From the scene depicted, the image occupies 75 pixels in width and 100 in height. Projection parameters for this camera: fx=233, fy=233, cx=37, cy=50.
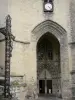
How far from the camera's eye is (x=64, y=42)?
43.9ft

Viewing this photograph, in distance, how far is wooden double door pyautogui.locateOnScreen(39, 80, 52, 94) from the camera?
1456 cm

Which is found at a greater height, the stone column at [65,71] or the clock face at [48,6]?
the clock face at [48,6]

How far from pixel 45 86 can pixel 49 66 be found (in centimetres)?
128

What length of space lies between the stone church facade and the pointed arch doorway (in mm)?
62

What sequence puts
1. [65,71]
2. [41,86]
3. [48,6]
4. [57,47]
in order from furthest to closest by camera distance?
[57,47], [41,86], [48,6], [65,71]

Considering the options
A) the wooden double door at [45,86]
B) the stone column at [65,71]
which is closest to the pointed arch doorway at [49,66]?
the wooden double door at [45,86]

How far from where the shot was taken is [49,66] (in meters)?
14.6

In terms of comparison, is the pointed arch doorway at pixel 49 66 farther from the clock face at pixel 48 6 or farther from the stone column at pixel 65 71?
the clock face at pixel 48 6

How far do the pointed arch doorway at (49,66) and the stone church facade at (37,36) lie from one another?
62 mm

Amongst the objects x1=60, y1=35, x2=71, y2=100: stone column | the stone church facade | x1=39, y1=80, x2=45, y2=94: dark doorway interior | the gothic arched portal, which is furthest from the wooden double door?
x1=60, y1=35, x2=71, y2=100: stone column

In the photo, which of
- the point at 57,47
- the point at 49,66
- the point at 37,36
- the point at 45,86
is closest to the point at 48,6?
the point at 37,36

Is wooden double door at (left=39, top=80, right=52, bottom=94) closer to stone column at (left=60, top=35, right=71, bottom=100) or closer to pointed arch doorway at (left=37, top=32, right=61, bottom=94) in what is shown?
pointed arch doorway at (left=37, top=32, right=61, bottom=94)

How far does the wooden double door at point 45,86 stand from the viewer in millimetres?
14562

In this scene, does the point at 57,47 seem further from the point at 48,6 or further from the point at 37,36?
the point at 48,6
